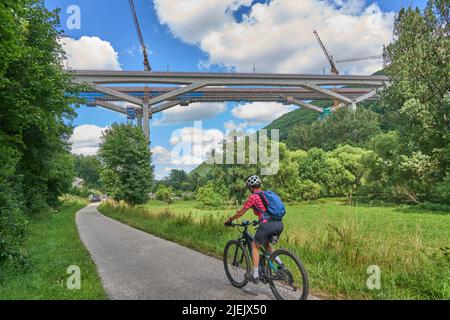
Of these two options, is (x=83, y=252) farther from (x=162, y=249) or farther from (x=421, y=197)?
(x=421, y=197)

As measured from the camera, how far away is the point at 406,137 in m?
29.4

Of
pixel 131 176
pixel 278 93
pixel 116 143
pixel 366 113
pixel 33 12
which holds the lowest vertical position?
pixel 131 176

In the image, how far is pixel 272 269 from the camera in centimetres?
562

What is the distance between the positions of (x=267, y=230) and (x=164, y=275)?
293cm

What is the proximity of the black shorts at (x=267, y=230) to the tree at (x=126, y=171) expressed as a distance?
25.0 metres

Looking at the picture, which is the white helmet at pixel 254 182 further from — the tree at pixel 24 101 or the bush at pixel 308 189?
the bush at pixel 308 189

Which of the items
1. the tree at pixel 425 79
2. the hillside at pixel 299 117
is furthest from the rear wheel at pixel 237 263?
the hillside at pixel 299 117

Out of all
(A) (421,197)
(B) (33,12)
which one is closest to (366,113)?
(A) (421,197)

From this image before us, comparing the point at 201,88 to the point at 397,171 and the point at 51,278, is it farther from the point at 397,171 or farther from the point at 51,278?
the point at 51,278

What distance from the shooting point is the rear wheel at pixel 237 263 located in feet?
20.5

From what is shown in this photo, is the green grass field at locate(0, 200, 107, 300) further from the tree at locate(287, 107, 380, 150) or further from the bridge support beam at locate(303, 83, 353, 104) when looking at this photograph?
the tree at locate(287, 107, 380, 150)

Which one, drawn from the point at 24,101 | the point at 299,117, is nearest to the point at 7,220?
the point at 24,101

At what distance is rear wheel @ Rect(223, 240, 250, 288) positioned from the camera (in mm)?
6246
